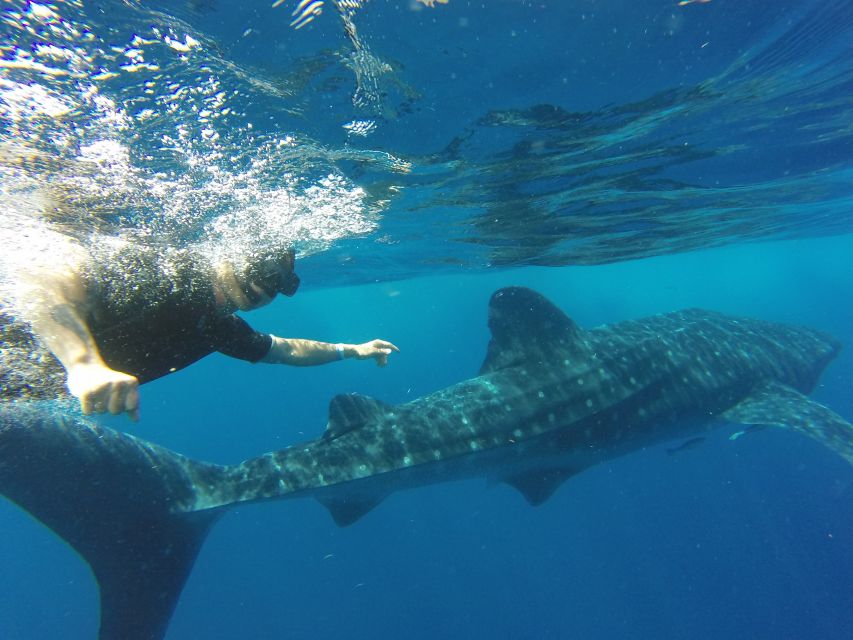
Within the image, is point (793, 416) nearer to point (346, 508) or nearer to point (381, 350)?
point (381, 350)

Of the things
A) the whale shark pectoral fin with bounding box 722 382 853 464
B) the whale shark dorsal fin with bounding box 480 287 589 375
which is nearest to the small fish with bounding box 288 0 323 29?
the whale shark dorsal fin with bounding box 480 287 589 375

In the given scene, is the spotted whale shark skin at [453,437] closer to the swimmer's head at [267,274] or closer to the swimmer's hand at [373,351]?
the swimmer's hand at [373,351]

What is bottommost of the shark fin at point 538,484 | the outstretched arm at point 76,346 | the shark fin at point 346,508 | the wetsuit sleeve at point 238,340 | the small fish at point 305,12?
the outstretched arm at point 76,346

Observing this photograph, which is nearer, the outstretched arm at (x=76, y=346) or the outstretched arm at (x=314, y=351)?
the outstretched arm at (x=76, y=346)

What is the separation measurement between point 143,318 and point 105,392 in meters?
1.63

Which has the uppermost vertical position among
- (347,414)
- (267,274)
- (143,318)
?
(267,274)

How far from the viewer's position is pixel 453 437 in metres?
6.82

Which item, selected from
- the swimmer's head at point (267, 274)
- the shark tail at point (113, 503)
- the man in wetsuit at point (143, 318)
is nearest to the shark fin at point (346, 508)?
the shark tail at point (113, 503)

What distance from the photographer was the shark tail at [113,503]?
4.38m

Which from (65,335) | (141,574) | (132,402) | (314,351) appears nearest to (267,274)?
(314,351)

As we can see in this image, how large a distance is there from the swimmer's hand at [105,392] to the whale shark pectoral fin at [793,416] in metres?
9.32

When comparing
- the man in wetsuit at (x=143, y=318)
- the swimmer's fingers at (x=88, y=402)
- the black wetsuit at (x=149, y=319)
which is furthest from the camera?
the black wetsuit at (x=149, y=319)

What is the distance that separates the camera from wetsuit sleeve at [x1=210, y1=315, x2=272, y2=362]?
4438 millimetres

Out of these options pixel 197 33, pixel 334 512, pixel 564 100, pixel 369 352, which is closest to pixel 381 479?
pixel 334 512
